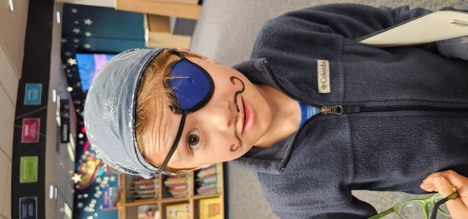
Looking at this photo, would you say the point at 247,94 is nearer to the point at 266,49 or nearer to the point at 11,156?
the point at 266,49

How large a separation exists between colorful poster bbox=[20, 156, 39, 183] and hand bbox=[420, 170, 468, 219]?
2.08m

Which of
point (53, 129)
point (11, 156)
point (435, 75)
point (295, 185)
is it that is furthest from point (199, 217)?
point (435, 75)

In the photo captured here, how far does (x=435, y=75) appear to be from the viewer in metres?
1.03

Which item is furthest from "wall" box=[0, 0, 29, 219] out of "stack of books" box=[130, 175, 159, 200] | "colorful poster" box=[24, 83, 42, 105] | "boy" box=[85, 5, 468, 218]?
"stack of books" box=[130, 175, 159, 200]

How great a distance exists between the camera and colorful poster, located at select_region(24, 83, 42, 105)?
7.36 ft

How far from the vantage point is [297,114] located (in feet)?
3.35

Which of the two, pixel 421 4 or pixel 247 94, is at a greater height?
pixel 421 4

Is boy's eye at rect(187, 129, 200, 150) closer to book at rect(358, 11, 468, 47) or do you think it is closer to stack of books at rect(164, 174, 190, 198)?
book at rect(358, 11, 468, 47)

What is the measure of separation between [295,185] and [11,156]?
1.75 m

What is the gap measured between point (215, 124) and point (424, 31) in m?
0.64

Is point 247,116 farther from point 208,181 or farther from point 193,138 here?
point 208,181

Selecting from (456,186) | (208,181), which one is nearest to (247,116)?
(456,186)

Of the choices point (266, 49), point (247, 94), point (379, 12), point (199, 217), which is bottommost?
point (199, 217)

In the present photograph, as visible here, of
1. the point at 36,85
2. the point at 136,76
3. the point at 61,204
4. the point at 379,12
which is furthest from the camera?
the point at 61,204
